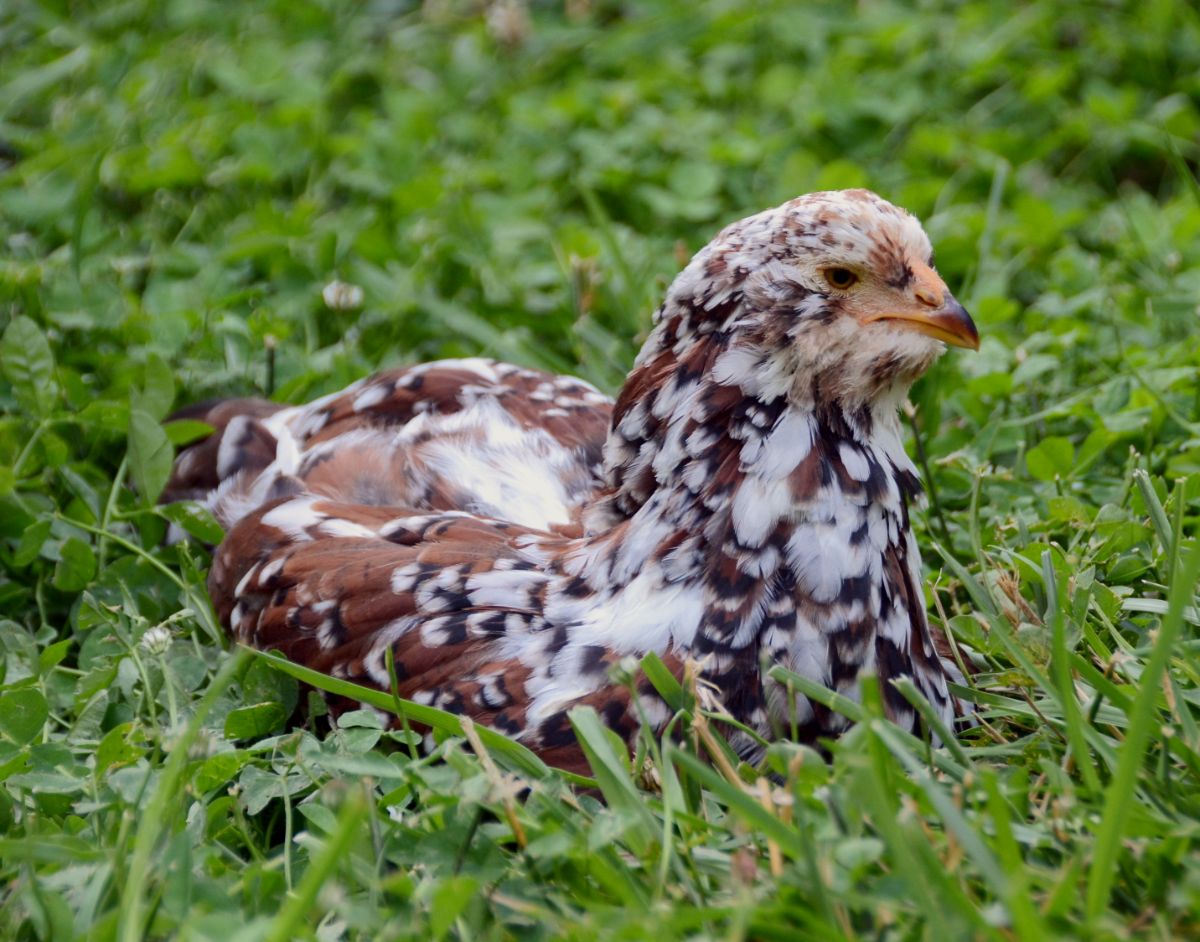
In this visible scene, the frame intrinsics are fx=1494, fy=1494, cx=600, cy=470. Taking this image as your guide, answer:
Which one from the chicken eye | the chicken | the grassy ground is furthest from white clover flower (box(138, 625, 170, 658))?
the chicken eye

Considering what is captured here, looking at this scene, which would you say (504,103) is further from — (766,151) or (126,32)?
(126,32)

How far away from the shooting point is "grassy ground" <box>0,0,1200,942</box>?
1829 mm

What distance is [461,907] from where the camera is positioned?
5.83 ft

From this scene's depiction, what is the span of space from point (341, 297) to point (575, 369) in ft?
1.96

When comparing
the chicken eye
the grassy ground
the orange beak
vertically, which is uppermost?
the chicken eye

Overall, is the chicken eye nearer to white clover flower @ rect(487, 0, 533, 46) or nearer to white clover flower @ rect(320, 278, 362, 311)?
white clover flower @ rect(320, 278, 362, 311)

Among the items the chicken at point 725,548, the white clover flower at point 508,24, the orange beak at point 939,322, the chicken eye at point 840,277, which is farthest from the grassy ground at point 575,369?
the chicken eye at point 840,277

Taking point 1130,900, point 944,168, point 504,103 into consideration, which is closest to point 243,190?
point 504,103

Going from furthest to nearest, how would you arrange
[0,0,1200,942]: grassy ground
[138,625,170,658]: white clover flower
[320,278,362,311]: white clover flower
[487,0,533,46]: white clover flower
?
[487,0,533,46]: white clover flower, [320,278,362,311]: white clover flower, [138,625,170,658]: white clover flower, [0,0,1200,942]: grassy ground

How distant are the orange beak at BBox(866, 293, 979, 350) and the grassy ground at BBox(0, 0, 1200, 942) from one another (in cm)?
35

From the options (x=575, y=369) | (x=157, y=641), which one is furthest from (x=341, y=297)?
(x=157, y=641)

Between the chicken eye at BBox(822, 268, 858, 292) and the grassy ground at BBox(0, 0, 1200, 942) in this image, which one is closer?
the grassy ground at BBox(0, 0, 1200, 942)

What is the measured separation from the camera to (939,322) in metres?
2.19

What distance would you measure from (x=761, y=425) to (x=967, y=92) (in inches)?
118
